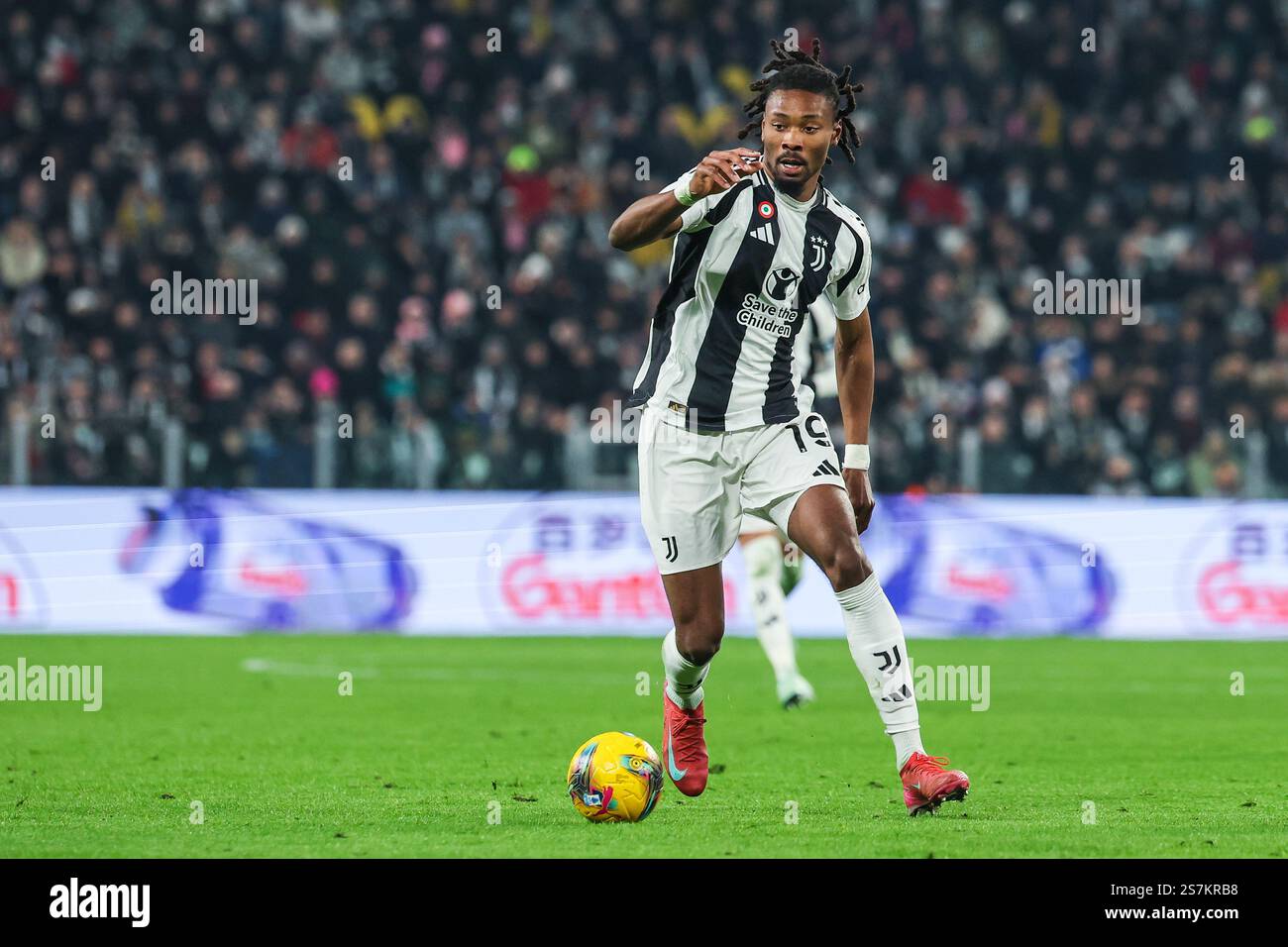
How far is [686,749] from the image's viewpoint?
24.2ft

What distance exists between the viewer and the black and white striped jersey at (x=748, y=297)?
22.7 ft

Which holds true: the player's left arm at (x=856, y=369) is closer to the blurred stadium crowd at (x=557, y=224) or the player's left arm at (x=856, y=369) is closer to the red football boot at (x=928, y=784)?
the red football boot at (x=928, y=784)

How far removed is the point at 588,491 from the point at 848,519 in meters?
9.93

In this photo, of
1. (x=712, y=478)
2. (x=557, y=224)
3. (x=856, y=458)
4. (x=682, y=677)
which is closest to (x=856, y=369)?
(x=856, y=458)

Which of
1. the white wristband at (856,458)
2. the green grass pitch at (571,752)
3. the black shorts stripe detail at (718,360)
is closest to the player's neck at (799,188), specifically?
the black shorts stripe detail at (718,360)

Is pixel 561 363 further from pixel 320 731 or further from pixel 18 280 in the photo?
pixel 320 731

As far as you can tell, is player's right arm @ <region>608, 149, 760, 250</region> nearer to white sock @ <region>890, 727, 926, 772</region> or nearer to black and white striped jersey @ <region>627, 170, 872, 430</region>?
black and white striped jersey @ <region>627, 170, 872, 430</region>

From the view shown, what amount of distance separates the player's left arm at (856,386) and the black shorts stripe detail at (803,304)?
210 mm

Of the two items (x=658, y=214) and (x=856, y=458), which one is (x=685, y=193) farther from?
(x=856, y=458)

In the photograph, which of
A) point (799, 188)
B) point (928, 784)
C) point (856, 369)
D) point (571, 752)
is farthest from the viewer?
point (571, 752)

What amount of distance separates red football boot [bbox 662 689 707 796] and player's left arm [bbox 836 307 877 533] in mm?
1028

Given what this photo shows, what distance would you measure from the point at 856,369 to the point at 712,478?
0.72m

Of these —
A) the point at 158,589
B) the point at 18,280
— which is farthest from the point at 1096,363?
the point at 18,280

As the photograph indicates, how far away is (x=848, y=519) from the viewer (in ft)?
22.3
